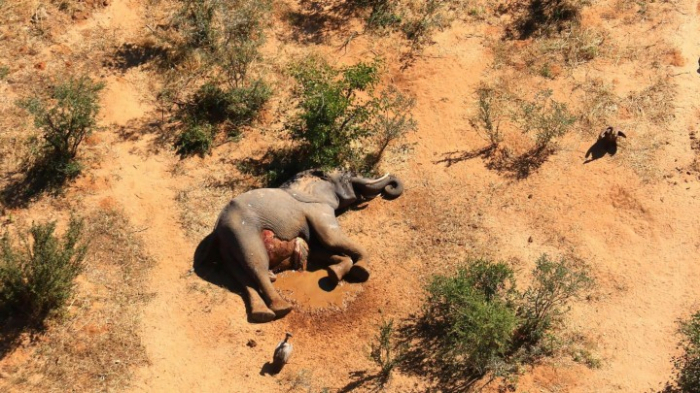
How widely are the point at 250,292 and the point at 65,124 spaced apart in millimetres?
5060

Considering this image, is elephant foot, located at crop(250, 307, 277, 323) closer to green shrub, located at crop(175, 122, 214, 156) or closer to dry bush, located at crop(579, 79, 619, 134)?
green shrub, located at crop(175, 122, 214, 156)

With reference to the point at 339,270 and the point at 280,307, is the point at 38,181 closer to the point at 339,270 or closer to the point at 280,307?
the point at 280,307

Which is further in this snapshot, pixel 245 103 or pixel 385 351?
pixel 245 103

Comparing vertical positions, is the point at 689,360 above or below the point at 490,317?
below

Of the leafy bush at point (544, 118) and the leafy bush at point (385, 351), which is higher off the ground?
the leafy bush at point (544, 118)

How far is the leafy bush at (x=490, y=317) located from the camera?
11406mm

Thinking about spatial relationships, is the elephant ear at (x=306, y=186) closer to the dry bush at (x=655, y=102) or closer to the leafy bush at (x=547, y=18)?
the leafy bush at (x=547, y=18)

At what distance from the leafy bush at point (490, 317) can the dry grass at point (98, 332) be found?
14.9 feet

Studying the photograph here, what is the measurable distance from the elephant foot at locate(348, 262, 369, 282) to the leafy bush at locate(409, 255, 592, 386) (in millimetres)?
1108

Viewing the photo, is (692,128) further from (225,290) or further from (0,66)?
(0,66)

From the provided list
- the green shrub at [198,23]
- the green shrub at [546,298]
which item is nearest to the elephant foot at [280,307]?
the green shrub at [546,298]

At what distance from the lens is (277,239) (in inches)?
498

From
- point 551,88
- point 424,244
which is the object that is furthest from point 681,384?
point 551,88

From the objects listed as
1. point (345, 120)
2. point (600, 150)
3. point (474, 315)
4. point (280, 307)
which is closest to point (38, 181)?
point (280, 307)
